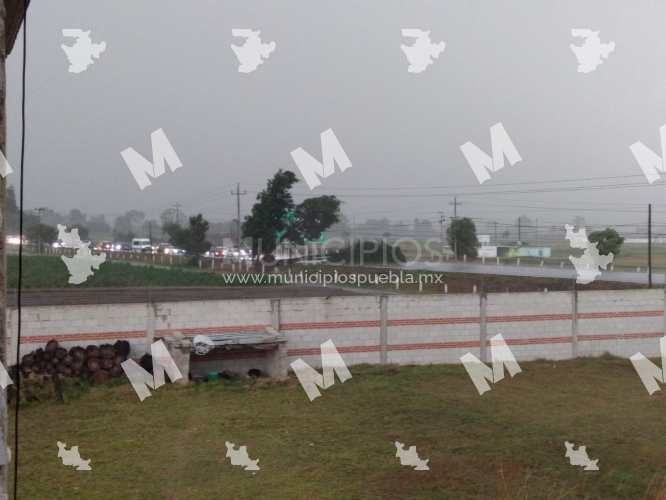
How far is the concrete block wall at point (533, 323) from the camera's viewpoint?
10805 mm

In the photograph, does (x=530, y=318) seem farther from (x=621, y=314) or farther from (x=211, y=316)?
(x=211, y=316)

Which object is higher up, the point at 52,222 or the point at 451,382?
the point at 52,222

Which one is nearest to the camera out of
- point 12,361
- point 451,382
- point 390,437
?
point 390,437

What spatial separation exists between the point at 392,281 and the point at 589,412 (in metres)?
15.3

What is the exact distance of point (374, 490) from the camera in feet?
16.5

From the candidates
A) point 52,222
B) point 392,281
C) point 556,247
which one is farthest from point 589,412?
point 52,222

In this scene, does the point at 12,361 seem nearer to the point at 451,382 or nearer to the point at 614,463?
the point at 451,382

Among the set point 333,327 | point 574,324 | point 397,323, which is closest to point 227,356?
point 333,327

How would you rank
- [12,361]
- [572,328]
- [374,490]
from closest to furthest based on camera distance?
[374,490]
[12,361]
[572,328]

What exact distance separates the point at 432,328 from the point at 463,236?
18852 millimetres

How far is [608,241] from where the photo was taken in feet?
81.3
